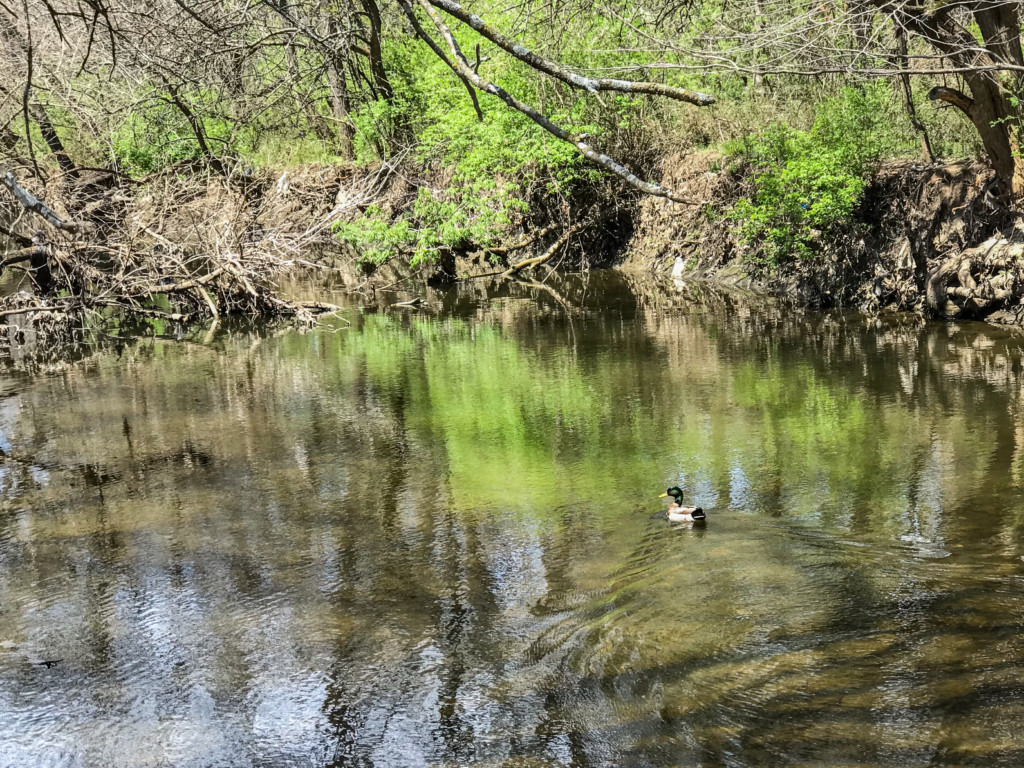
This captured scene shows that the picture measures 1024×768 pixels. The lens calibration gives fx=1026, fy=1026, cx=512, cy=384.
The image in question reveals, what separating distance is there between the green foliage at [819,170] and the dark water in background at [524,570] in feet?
14.7

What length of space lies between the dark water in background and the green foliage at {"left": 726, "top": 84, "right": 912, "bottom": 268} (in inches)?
176

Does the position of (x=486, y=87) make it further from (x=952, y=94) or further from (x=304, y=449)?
(x=952, y=94)

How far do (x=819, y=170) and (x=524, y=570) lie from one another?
11.7 metres

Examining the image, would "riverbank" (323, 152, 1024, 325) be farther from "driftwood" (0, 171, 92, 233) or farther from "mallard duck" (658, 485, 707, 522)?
"driftwood" (0, 171, 92, 233)

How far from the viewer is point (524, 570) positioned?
23.4ft

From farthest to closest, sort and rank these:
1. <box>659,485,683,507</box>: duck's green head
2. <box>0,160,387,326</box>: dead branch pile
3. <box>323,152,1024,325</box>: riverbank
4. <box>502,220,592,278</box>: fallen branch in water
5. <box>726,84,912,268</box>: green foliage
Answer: <box>502,220,592,278</box>: fallen branch in water
<box>726,84,912,268</box>: green foliage
<box>0,160,387,326</box>: dead branch pile
<box>323,152,1024,325</box>: riverbank
<box>659,485,683,507</box>: duck's green head

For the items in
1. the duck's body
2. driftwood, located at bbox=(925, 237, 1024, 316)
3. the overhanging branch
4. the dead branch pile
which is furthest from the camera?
the dead branch pile

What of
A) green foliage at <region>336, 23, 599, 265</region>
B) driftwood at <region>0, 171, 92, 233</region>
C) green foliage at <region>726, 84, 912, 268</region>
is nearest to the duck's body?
driftwood at <region>0, 171, 92, 233</region>

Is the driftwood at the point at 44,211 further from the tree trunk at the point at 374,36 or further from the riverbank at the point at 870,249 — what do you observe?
the riverbank at the point at 870,249

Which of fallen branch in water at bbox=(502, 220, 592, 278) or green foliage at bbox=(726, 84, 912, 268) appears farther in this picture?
fallen branch in water at bbox=(502, 220, 592, 278)

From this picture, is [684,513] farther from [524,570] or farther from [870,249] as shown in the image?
[870,249]

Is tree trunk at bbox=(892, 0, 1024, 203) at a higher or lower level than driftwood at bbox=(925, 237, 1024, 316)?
higher

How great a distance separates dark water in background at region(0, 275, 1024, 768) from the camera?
5.22m

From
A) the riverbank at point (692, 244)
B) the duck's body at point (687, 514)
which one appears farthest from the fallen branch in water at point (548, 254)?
the duck's body at point (687, 514)
